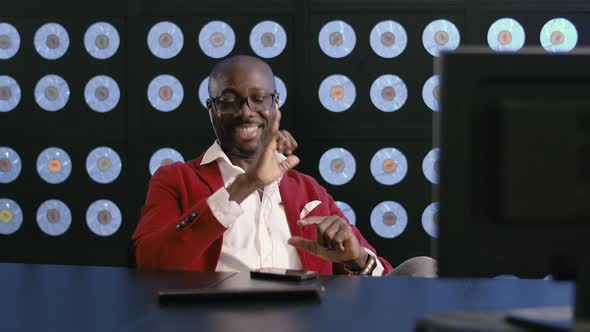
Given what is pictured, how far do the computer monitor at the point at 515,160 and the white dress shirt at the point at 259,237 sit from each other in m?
1.08

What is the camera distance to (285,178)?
6.95 feet

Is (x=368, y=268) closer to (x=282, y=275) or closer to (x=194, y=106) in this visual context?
(x=282, y=275)

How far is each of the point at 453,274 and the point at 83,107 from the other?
2510mm

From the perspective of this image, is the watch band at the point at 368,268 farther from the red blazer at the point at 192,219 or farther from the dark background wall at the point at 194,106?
the dark background wall at the point at 194,106

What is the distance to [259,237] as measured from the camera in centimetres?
197

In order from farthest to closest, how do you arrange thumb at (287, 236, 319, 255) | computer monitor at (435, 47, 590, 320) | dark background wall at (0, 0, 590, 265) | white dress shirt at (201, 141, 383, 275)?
dark background wall at (0, 0, 590, 265) < white dress shirt at (201, 141, 383, 275) < thumb at (287, 236, 319, 255) < computer monitor at (435, 47, 590, 320)

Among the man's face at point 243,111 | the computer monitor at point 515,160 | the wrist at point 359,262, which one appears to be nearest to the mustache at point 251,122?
the man's face at point 243,111

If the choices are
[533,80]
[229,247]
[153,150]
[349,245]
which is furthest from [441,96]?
[153,150]

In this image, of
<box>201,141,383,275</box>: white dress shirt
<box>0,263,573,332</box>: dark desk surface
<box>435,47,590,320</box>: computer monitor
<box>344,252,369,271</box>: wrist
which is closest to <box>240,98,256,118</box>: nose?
<box>201,141,383,275</box>: white dress shirt

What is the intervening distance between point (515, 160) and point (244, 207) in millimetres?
1317

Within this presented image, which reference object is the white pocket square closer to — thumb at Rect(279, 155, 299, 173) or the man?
the man

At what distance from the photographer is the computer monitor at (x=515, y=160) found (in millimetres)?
759

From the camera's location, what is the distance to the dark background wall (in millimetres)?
2895

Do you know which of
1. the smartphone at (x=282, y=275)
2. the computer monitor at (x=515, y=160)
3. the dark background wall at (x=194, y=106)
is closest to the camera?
the computer monitor at (x=515, y=160)
